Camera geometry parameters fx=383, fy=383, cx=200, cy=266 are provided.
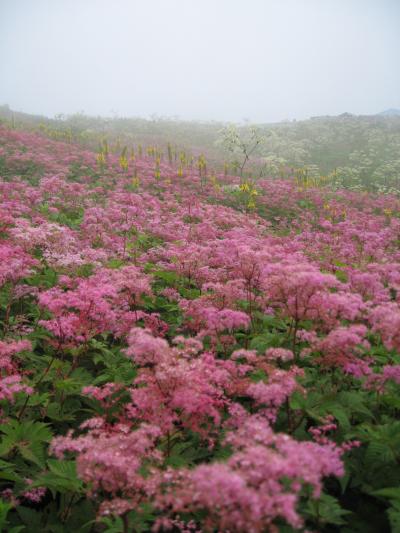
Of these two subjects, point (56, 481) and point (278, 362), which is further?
point (278, 362)

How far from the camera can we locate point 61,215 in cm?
1408

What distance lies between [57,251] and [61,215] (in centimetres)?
535

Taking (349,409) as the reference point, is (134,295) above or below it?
above

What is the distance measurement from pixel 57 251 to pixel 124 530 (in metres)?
7.03

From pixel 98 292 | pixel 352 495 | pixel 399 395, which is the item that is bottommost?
pixel 352 495

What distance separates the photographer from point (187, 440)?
4.96 metres

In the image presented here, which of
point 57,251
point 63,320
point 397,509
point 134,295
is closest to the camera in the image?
point 397,509

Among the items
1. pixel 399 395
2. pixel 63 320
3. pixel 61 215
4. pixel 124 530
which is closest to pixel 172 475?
pixel 124 530

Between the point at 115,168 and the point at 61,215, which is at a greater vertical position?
the point at 115,168

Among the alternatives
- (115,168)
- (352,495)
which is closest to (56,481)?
(352,495)

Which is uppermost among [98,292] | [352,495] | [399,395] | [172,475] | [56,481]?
[98,292]

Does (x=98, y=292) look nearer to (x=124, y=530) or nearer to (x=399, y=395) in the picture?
(x=124, y=530)

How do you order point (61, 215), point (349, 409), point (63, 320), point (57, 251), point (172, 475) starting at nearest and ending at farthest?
1. point (172, 475)
2. point (349, 409)
3. point (63, 320)
4. point (57, 251)
5. point (61, 215)

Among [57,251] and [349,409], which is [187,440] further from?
[57,251]
